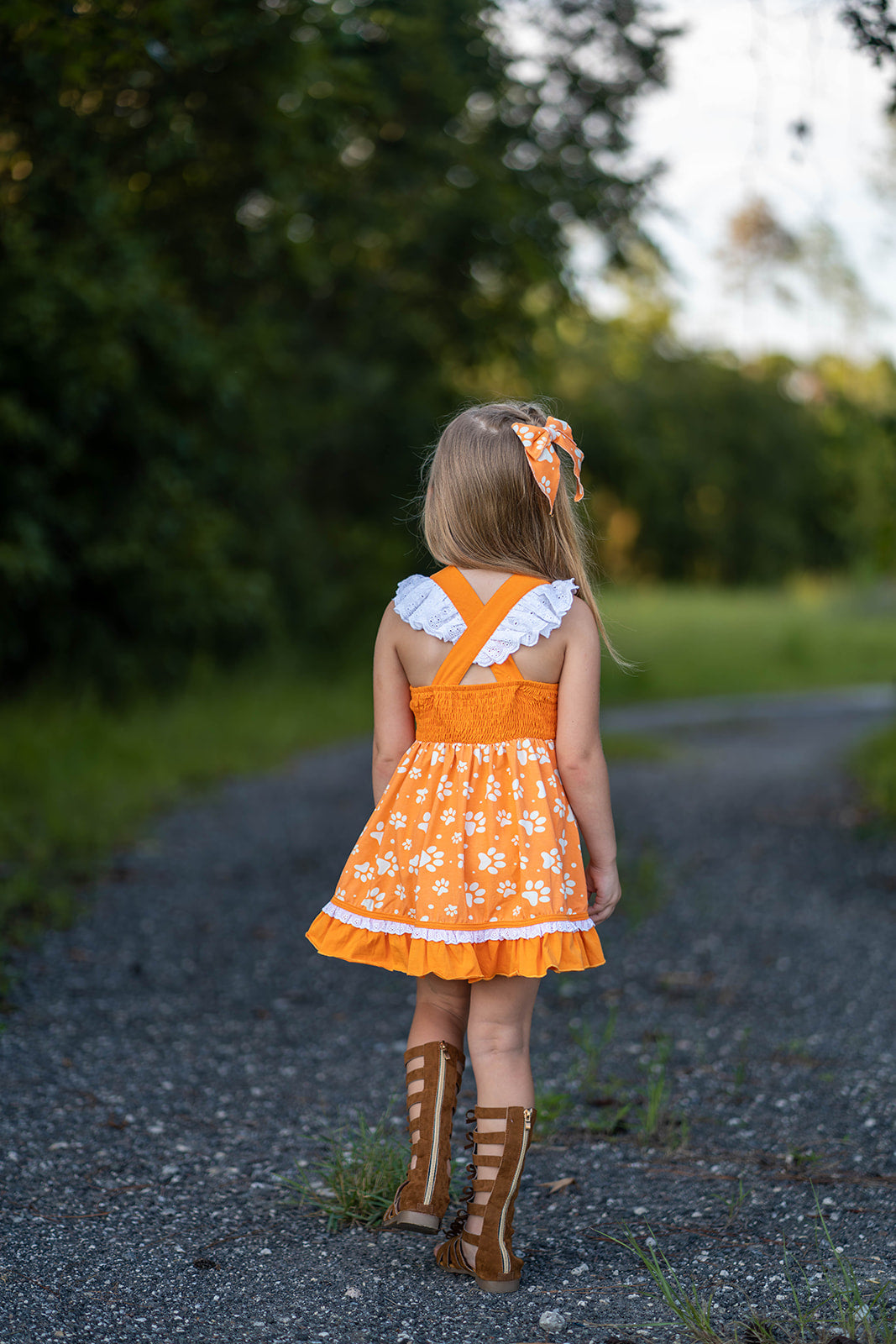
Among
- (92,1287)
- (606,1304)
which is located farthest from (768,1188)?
(92,1287)

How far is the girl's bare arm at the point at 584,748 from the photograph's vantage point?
2.69 metres

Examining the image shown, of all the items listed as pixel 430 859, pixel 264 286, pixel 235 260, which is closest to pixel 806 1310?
pixel 430 859

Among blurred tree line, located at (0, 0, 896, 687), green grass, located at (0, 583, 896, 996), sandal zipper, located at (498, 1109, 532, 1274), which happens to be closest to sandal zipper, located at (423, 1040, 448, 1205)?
sandal zipper, located at (498, 1109, 532, 1274)

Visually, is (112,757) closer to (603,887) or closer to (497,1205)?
(603,887)

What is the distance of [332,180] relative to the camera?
10227mm

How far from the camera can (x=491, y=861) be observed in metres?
2.57

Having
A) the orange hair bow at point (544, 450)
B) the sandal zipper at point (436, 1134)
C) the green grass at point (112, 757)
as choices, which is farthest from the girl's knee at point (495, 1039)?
the green grass at point (112, 757)

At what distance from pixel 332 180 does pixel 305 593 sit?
543 centimetres

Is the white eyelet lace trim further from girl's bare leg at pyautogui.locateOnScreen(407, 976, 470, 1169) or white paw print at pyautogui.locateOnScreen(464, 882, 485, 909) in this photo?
girl's bare leg at pyautogui.locateOnScreen(407, 976, 470, 1169)

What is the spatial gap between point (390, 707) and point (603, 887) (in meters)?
0.61

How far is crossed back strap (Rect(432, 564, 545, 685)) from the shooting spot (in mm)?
2674

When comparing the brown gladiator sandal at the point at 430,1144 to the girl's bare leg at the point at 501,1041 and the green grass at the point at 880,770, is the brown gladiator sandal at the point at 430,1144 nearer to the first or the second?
the girl's bare leg at the point at 501,1041

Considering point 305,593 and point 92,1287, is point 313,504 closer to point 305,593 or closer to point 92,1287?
point 305,593

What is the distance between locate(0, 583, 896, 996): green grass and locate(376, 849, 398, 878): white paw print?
0.80 m
